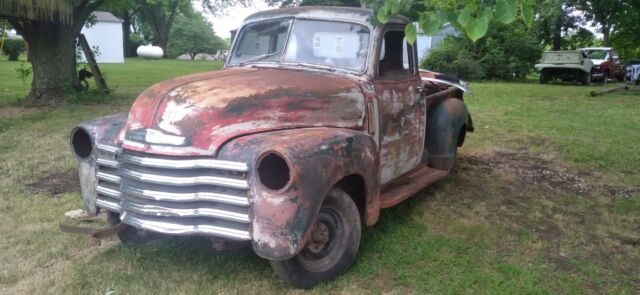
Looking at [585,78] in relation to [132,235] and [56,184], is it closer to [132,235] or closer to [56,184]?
[56,184]

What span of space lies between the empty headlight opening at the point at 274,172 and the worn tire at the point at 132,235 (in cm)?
129

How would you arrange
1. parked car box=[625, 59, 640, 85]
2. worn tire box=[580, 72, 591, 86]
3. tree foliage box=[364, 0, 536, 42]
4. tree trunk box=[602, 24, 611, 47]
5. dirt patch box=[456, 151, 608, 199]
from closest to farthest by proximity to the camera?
tree foliage box=[364, 0, 536, 42], dirt patch box=[456, 151, 608, 199], worn tire box=[580, 72, 591, 86], parked car box=[625, 59, 640, 85], tree trunk box=[602, 24, 611, 47]

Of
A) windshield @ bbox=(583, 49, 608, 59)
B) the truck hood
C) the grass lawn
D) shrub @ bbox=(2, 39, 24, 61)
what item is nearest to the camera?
the truck hood

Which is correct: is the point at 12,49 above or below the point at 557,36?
below

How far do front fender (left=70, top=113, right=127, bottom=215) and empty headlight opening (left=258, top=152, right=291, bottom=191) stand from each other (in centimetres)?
116

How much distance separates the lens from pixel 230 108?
3299 millimetres

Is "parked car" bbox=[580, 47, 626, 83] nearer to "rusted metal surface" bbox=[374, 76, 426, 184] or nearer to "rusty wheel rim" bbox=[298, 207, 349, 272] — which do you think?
"rusted metal surface" bbox=[374, 76, 426, 184]

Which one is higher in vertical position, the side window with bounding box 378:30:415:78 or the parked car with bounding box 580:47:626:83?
the parked car with bounding box 580:47:626:83

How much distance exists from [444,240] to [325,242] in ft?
3.98

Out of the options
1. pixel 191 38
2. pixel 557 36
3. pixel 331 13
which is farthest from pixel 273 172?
pixel 191 38

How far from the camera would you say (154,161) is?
3156mm

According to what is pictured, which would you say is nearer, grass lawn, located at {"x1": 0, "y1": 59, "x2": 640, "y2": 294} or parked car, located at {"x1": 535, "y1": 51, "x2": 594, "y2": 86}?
grass lawn, located at {"x1": 0, "y1": 59, "x2": 640, "y2": 294}

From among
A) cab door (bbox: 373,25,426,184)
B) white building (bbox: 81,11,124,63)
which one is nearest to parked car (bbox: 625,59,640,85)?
cab door (bbox: 373,25,426,184)

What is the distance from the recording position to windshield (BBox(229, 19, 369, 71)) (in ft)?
13.9
